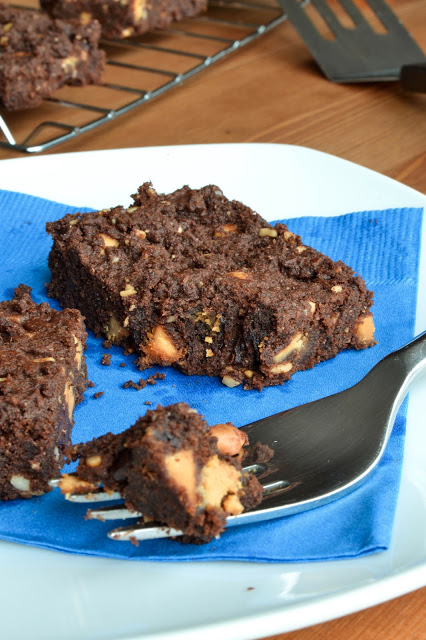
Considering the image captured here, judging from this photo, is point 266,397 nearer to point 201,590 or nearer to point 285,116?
point 201,590

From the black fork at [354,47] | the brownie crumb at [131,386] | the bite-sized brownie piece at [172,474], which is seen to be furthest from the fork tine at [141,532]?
the black fork at [354,47]

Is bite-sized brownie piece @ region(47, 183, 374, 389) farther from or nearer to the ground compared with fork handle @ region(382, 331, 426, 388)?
farther from the ground

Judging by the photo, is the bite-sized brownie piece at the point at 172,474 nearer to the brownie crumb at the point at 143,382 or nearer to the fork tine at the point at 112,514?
the fork tine at the point at 112,514

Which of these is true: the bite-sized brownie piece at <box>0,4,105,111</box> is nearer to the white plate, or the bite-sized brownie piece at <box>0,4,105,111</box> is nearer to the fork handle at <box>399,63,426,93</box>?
the fork handle at <box>399,63,426,93</box>

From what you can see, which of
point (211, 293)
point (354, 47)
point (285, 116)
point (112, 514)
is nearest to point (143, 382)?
point (211, 293)

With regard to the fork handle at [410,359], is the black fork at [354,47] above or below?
above

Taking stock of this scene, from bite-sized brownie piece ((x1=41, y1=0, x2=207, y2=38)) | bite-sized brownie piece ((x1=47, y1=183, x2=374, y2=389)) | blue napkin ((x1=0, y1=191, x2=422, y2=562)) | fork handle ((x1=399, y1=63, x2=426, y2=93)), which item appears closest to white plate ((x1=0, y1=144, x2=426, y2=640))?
blue napkin ((x1=0, y1=191, x2=422, y2=562))

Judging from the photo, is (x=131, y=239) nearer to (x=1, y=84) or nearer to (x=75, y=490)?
(x=75, y=490)

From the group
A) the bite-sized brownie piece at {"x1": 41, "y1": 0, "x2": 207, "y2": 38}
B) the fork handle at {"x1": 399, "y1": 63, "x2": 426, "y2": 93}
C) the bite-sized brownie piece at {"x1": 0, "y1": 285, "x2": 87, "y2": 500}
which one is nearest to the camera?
the bite-sized brownie piece at {"x1": 0, "y1": 285, "x2": 87, "y2": 500}
